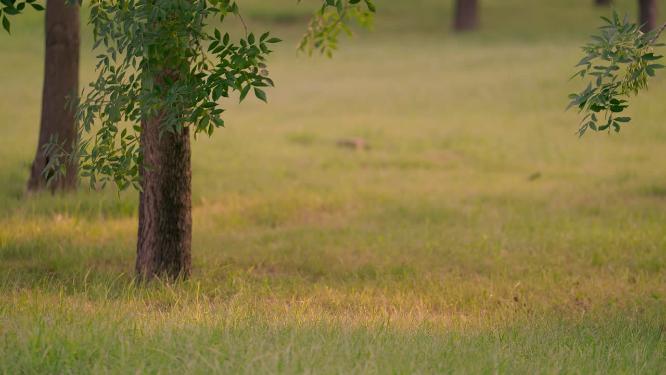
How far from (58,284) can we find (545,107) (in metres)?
16.0

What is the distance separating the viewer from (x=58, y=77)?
10.4m

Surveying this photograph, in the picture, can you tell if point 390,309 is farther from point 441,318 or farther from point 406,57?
point 406,57

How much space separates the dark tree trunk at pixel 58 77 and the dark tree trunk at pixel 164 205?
12.4 ft

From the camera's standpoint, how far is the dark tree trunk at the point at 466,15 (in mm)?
37812

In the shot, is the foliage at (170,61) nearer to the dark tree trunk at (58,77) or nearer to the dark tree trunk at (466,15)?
the dark tree trunk at (58,77)

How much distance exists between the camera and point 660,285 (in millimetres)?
7559

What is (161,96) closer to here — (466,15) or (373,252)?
(373,252)

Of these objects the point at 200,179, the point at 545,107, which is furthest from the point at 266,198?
the point at 545,107

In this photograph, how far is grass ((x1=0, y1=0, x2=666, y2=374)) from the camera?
15.4 ft

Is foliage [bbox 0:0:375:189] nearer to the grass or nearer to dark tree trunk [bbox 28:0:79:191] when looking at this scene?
the grass

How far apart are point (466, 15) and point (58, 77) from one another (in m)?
29.6

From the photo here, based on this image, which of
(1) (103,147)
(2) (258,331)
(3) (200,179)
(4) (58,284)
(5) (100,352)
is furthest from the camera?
(3) (200,179)

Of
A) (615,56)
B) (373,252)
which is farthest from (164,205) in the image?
(615,56)

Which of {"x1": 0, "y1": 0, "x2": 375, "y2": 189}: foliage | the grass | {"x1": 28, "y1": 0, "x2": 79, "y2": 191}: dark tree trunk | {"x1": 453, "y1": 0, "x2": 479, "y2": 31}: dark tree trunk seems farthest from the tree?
{"x1": 453, "y1": 0, "x2": 479, "y2": 31}: dark tree trunk
